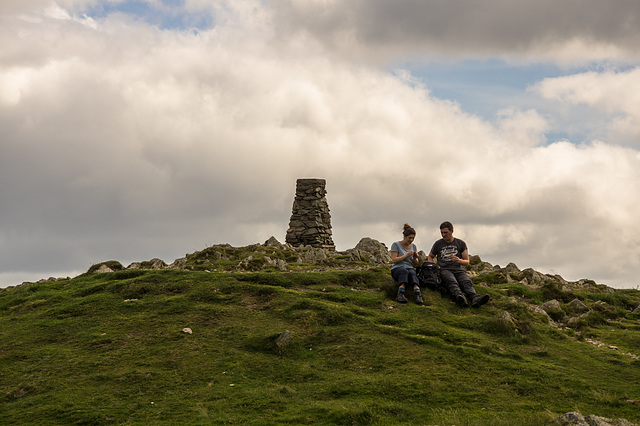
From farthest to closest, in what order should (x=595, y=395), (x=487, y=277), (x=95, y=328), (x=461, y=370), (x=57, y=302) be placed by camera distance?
(x=487, y=277), (x=57, y=302), (x=95, y=328), (x=461, y=370), (x=595, y=395)

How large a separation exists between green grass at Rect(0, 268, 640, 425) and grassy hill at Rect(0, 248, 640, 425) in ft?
0.17

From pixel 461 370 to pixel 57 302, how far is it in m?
14.4

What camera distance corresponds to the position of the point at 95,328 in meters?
Result: 18.5

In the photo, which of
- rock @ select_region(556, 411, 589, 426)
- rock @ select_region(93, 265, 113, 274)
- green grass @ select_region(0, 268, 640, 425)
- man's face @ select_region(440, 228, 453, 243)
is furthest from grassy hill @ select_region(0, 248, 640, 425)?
rock @ select_region(93, 265, 113, 274)

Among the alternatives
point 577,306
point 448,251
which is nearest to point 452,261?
point 448,251

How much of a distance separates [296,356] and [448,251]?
778cm

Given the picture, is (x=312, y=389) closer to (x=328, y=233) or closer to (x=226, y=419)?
(x=226, y=419)

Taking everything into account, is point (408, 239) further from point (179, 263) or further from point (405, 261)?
point (179, 263)


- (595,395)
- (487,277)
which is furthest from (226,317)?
(487,277)

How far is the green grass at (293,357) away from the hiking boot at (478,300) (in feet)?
0.84

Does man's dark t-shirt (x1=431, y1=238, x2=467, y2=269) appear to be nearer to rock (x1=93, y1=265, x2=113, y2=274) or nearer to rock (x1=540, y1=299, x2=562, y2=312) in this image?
rock (x1=540, y1=299, x2=562, y2=312)

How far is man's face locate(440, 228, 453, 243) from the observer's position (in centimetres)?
2130

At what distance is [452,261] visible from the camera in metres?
21.4

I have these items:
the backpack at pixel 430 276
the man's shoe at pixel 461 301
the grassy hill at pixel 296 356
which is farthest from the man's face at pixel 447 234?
the man's shoe at pixel 461 301
